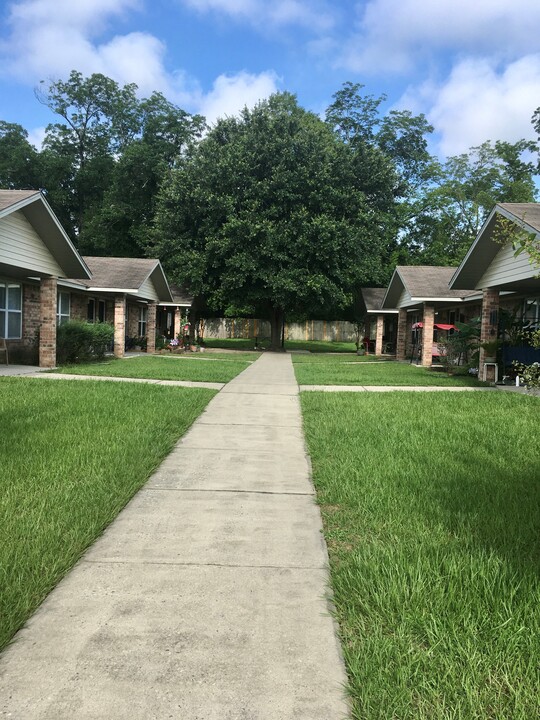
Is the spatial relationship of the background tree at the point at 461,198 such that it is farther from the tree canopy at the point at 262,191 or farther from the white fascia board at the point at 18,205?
the white fascia board at the point at 18,205

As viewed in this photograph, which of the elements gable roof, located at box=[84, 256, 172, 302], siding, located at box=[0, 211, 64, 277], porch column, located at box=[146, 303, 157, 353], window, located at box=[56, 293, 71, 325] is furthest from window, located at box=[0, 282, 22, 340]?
porch column, located at box=[146, 303, 157, 353]

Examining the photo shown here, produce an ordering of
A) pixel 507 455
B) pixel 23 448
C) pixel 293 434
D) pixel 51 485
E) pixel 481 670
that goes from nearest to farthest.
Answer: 1. pixel 481 670
2. pixel 51 485
3. pixel 23 448
4. pixel 507 455
5. pixel 293 434

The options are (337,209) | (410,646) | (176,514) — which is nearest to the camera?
(410,646)

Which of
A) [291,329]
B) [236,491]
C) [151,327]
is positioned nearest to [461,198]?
[291,329]

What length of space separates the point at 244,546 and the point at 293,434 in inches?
149

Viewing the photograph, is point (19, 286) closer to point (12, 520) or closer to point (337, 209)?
point (12, 520)

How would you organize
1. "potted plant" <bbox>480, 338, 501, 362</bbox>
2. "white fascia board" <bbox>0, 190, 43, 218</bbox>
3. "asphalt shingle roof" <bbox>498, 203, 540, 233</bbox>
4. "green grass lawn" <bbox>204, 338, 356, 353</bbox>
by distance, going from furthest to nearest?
1. "green grass lawn" <bbox>204, 338, 356, 353</bbox>
2. "potted plant" <bbox>480, 338, 501, 362</bbox>
3. "white fascia board" <bbox>0, 190, 43, 218</bbox>
4. "asphalt shingle roof" <bbox>498, 203, 540, 233</bbox>

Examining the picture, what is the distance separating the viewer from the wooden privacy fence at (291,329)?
4762 centimetres

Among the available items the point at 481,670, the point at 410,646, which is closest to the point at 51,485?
the point at 410,646

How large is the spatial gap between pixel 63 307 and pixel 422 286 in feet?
45.8

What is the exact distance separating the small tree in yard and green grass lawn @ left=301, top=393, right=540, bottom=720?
71.4 ft

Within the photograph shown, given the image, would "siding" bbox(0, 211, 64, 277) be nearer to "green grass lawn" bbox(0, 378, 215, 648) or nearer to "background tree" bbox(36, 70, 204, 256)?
"green grass lawn" bbox(0, 378, 215, 648)

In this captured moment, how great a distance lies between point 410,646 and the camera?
2.40 m

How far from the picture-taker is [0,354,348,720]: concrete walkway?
2.10 m
